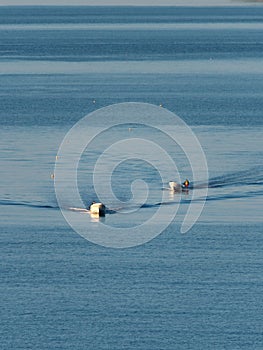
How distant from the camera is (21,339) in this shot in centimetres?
6353

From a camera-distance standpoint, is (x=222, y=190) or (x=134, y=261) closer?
(x=134, y=261)

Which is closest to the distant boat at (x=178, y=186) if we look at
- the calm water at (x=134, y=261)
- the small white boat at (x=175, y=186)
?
the small white boat at (x=175, y=186)

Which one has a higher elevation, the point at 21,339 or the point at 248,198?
the point at 248,198

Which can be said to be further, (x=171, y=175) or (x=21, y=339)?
(x=171, y=175)

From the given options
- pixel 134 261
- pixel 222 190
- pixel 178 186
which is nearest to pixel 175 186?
pixel 178 186

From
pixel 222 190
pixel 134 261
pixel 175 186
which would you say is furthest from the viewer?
pixel 222 190

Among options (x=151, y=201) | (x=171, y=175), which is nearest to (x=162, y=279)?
(x=151, y=201)

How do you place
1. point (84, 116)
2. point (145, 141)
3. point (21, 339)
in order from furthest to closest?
1. point (84, 116)
2. point (145, 141)
3. point (21, 339)

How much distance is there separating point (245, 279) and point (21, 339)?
1606 centimetres

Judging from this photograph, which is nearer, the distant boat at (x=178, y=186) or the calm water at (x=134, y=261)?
the calm water at (x=134, y=261)

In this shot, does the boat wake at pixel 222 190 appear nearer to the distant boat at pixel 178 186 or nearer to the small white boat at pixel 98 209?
the distant boat at pixel 178 186

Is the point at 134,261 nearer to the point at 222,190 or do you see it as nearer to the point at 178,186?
the point at 178,186

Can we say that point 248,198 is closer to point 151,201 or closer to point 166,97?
point 151,201

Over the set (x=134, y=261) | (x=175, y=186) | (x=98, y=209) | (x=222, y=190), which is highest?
(x=175, y=186)
